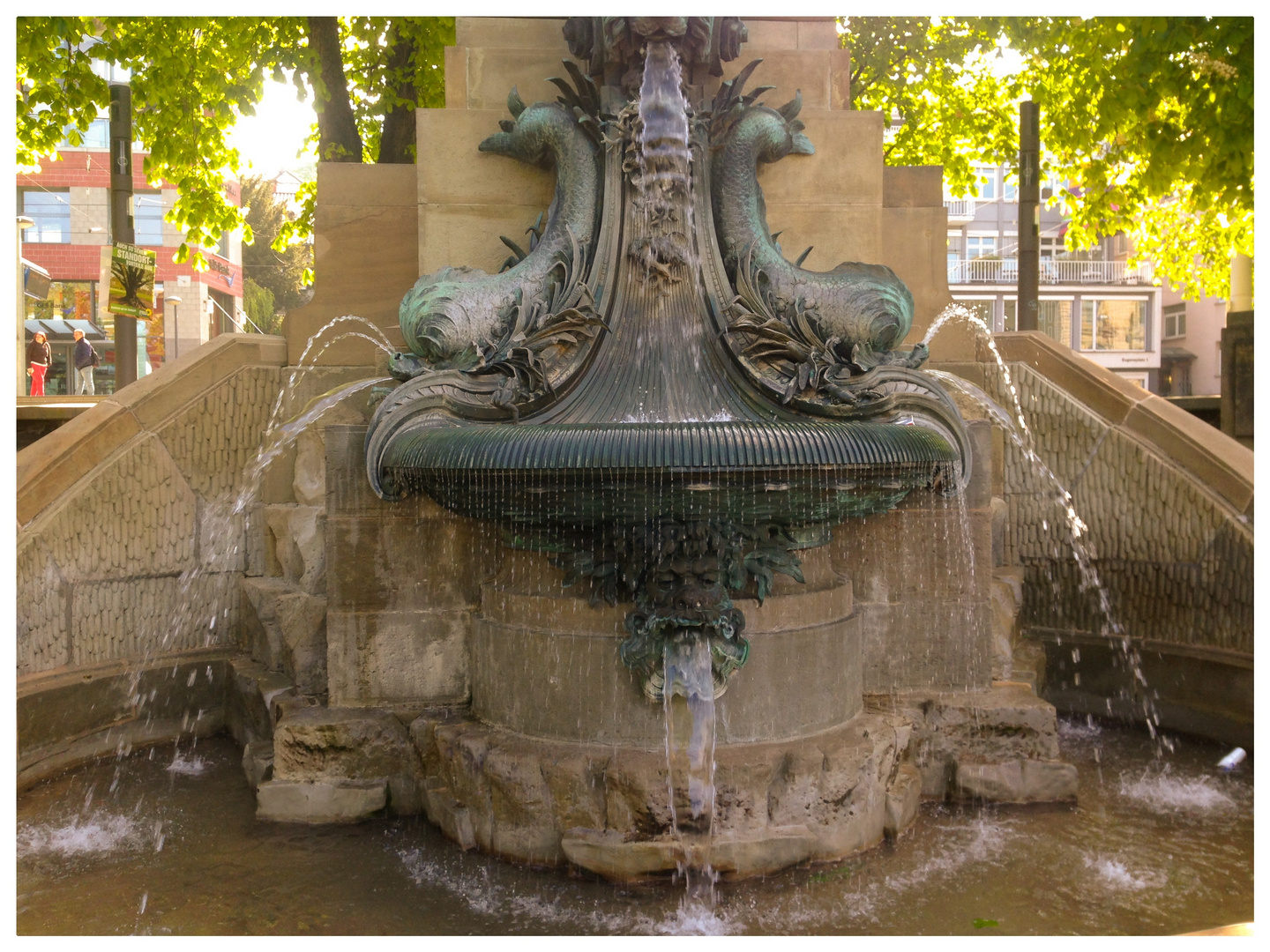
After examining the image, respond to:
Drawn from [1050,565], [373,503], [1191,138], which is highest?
[1191,138]

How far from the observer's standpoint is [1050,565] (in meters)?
6.87

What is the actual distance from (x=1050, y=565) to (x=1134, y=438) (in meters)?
0.97

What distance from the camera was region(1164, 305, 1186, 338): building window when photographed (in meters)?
38.7

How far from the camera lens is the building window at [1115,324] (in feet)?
120

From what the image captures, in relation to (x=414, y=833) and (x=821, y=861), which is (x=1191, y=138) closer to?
(x=821, y=861)

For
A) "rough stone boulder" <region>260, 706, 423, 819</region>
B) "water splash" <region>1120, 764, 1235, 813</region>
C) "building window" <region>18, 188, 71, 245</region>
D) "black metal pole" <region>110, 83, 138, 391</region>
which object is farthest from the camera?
"building window" <region>18, 188, 71, 245</region>

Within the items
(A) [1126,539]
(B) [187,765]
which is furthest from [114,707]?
(A) [1126,539]

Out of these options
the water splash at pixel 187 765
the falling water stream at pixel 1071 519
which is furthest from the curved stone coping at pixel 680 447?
the water splash at pixel 187 765

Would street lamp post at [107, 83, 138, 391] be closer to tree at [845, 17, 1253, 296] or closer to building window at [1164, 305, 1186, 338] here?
tree at [845, 17, 1253, 296]

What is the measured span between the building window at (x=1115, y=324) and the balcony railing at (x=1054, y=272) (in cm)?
85

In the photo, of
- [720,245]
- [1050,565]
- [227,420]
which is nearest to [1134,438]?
[1050,565]

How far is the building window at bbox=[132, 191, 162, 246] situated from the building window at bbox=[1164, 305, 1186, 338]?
35352 millimetres

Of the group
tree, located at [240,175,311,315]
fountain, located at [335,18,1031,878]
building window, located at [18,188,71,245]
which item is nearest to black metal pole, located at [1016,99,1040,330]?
fountain, located at [335,18,1031,878]

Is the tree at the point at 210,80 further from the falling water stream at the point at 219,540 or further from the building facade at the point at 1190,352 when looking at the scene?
the building facade at the point at 1190,352
